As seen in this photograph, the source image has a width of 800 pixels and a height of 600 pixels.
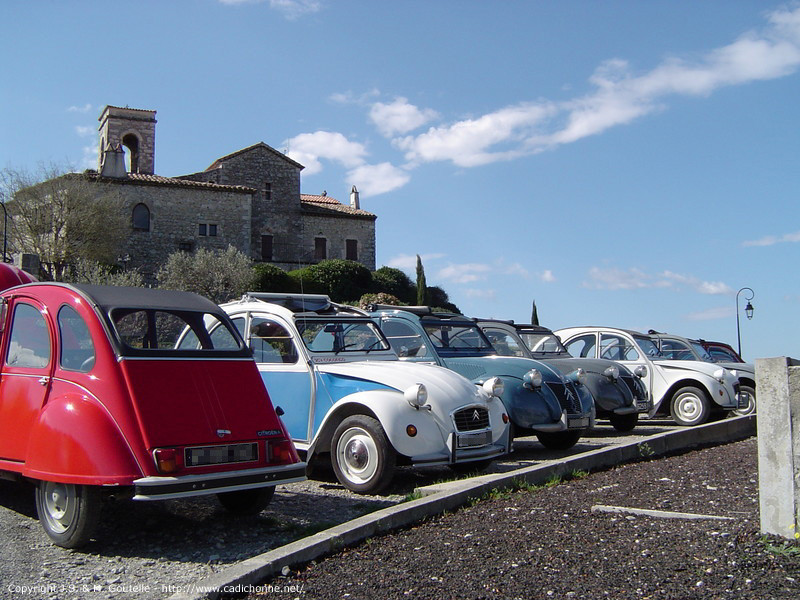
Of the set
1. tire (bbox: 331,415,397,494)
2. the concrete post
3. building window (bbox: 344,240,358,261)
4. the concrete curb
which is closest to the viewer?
the concrete curb

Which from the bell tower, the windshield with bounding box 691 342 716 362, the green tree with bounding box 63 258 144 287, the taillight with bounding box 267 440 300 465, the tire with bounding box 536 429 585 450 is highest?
the bell tower

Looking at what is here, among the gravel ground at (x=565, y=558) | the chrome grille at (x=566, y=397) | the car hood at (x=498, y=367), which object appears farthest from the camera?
the car hood at (x=498, y=367)

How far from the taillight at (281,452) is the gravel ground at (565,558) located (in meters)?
1.06

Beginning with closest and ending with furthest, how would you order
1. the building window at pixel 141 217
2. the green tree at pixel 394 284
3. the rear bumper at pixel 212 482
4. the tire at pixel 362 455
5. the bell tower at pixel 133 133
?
the rear bumper at pixel 212 482, the tire at pixel 362 455, the building window at pixel 141 217, the green tree at pixel 394 284, the bell tower at pixel 133 133

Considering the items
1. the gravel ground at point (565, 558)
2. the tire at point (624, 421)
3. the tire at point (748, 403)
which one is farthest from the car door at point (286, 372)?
the tire at point (748, 403)

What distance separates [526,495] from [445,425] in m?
1.17

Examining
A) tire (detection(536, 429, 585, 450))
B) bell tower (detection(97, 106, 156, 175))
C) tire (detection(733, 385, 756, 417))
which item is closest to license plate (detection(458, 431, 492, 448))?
tire (detection(536, 429, 585, 450))

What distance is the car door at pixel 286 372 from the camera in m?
7.63

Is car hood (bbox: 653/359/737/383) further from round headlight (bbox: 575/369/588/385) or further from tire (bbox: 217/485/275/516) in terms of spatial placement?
tire (bbox: 217/485/275/516)

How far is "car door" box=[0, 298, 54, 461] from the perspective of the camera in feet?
17.9

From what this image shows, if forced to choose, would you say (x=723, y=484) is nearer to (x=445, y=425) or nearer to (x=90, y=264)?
(x=445, y=425)

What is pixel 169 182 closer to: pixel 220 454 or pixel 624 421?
pixel 624 421

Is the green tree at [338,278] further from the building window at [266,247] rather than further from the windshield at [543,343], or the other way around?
the windshield at [543,343]

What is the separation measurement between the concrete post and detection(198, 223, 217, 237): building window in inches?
1838
